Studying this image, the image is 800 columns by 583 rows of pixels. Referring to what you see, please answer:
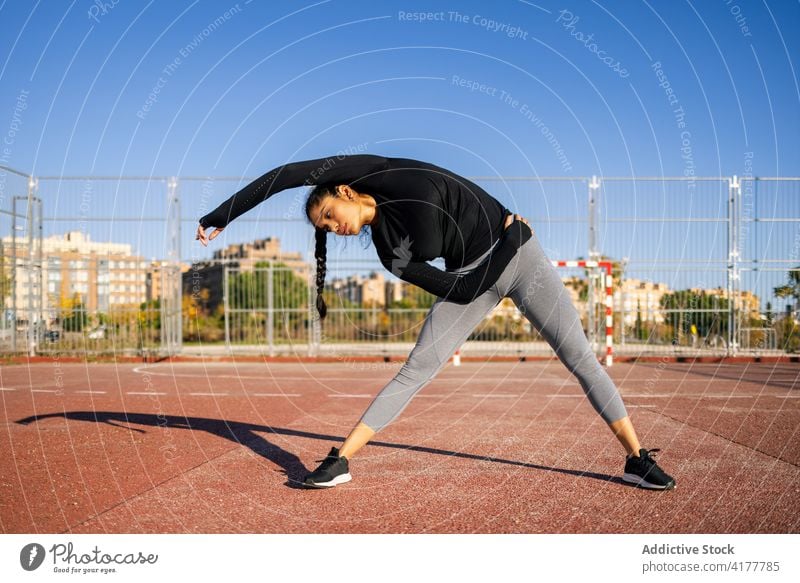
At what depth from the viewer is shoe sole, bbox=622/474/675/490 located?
180 inches

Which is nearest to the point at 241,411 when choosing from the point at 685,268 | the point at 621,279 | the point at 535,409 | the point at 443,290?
the point at 535,409

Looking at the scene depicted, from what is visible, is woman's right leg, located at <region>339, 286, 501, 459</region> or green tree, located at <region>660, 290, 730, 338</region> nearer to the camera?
woman's right leg, located at <region>339, 286, 501, 459</region>

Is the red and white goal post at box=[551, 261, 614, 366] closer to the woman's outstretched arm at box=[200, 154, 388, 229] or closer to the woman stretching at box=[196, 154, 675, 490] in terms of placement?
the woman stretching at box=[196, 154, 675, 490]

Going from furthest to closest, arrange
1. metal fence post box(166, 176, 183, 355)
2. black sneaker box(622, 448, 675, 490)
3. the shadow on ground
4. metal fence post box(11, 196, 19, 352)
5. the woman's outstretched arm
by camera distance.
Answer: metal fence post box(166, 176, 183, 355) < metal fence post box(11, 196, 19, 352) < the shadow on ground < black sneaker box(622, 448, 675, 490) < the woman's outstretched arm

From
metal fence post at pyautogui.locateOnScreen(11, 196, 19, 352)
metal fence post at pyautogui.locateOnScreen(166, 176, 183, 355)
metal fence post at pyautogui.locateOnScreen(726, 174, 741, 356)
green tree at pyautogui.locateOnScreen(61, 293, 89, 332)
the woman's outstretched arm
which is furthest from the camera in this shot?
green tree at pyautogui.locateOnScreen(61, 293, 89, 332)

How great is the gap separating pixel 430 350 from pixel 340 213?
1.11m

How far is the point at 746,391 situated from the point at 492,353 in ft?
32.7

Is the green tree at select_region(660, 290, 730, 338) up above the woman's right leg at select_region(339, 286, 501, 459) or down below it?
below

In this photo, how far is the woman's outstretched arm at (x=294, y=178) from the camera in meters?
4.10

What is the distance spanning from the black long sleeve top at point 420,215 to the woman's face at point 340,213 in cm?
9

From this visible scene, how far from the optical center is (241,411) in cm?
879

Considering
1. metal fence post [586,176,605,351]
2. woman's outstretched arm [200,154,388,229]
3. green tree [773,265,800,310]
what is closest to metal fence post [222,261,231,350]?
metal fence post [586,176,605,351]

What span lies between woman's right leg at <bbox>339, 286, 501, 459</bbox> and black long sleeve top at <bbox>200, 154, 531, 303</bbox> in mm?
154

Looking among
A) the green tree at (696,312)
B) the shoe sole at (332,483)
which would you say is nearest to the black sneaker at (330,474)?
the shoe sole at (332,483)
